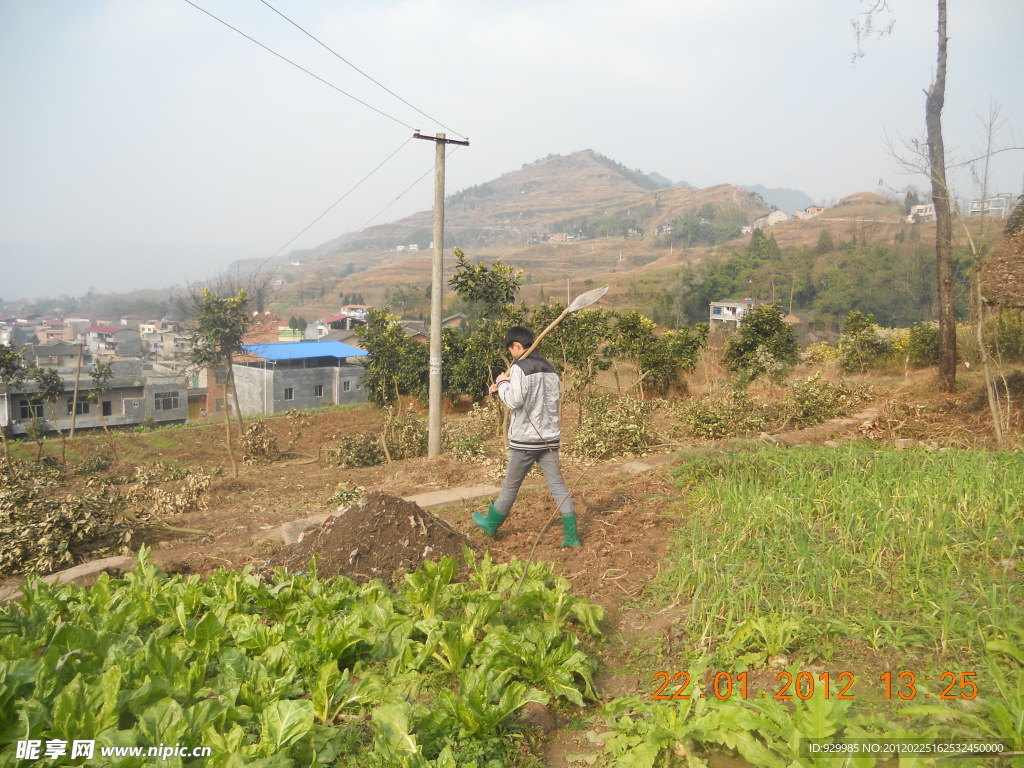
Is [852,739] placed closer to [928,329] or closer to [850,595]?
[850,595]

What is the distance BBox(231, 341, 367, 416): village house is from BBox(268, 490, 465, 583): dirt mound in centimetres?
2785

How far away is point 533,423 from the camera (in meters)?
4.83

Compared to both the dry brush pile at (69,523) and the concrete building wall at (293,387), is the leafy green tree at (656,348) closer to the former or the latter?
the dry brush pile at (69,523)

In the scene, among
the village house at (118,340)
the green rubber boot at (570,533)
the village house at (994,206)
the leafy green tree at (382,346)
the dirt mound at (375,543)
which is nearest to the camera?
the dirt mound at (375,543)

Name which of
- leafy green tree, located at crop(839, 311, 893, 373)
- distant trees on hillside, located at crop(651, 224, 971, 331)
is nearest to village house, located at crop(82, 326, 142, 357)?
distant trees on hillside, located at crop(651, 224, 971, 331)

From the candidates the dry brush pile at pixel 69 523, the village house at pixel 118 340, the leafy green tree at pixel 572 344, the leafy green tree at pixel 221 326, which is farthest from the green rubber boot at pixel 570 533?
the village house at pixel 118 340

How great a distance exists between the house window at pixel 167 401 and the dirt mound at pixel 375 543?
32.4 meters

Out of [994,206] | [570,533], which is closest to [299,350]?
[994,206]

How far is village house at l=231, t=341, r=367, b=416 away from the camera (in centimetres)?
3328

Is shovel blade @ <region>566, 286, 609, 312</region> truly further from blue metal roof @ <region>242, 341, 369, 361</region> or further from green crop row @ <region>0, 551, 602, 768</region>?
blue metal roof @ <region>242, 341, 369, 361</region>

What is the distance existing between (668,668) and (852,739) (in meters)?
1.05

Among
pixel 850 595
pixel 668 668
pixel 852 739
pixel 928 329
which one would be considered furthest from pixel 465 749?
pixel 928 329
